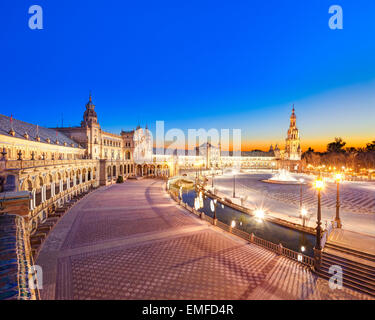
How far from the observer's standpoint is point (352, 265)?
→ 10344 mm

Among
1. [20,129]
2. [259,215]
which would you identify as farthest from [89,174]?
[259,215]

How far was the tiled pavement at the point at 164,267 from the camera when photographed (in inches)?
348

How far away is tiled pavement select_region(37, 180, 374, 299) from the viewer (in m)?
8.85

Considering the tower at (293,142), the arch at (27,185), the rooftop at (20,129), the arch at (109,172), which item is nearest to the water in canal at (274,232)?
the arch at (27,185)

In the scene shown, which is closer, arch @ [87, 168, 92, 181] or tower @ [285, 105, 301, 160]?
arch @ [87, 168, 92, 181]

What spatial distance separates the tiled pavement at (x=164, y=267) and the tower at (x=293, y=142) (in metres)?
114

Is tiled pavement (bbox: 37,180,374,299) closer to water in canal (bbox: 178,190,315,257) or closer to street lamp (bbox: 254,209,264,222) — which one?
water in canal (bbox: 178,190,315,257)

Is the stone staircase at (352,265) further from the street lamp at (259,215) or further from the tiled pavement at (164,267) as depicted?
the street lamp at (259,215)

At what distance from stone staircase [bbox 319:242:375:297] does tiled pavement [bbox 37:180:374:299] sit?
65cm

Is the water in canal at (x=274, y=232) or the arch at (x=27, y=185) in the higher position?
the arch at (x=27, y=185)

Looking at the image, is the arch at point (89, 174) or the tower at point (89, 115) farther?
the tower at point (89, 115)

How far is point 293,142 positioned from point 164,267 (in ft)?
406

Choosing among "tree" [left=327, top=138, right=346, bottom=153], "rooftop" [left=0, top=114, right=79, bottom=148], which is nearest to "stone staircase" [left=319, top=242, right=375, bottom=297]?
"rooftop" [left=0, top=114, right=79, bottom=148]
